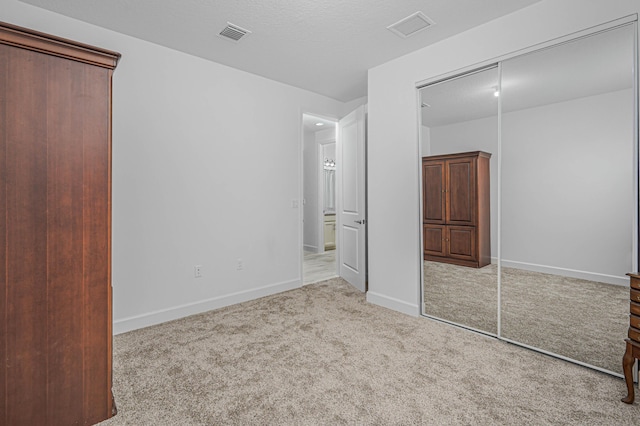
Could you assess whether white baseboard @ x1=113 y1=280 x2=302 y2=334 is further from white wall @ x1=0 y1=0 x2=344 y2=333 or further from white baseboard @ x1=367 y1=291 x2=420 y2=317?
white baseboard @ x1=367 y1=291 x2=420 y2=317

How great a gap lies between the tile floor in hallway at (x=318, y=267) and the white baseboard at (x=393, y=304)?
3.81 ft

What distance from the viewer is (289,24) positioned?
8.41 feet

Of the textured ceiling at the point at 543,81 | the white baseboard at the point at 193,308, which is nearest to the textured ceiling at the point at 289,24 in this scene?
the textured ceiling at the point at 543,81

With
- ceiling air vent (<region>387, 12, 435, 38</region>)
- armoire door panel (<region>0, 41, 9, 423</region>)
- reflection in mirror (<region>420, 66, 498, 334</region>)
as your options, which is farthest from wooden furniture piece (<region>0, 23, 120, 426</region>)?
reflection in mirror (<region>420, 66, 498, 334</region>)

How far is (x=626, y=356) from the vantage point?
1.75 meters

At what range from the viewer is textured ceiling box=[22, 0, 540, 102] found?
2307 millimetres

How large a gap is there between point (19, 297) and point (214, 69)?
2.75 m

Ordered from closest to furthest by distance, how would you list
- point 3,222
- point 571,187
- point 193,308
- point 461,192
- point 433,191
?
point 3,222 < point 571,187 < point 461,192 < point 433,191 < point 193,308

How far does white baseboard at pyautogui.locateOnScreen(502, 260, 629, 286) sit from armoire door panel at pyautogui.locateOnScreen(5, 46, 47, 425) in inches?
122

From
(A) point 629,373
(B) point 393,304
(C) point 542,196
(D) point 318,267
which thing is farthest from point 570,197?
(D) point 318,267

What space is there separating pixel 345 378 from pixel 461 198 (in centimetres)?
191

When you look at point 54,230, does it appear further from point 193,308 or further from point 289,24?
point 289,24

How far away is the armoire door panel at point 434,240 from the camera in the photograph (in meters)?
3.01

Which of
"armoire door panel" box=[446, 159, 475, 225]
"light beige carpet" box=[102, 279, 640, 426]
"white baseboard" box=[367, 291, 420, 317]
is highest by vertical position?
"armoire door panel" box=[446, 159, 475, 225]
